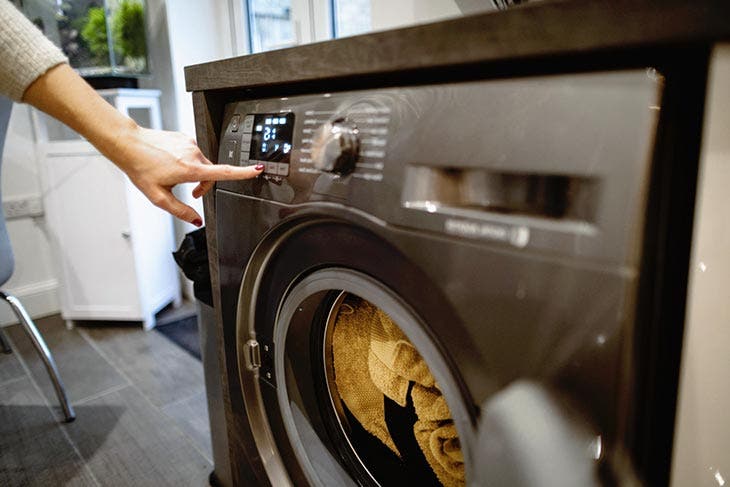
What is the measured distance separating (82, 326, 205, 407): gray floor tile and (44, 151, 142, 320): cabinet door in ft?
0.27

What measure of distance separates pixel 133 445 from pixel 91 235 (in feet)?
3.29

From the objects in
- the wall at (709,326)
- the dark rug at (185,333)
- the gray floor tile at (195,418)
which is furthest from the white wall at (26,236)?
the wall at (709,326)

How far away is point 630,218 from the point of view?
1.06ft

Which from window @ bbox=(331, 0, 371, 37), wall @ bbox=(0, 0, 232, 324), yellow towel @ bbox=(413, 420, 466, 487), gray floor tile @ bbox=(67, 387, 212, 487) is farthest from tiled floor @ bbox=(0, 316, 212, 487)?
window @ bbox=(331, 0, 371, 37)

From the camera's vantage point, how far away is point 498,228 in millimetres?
387

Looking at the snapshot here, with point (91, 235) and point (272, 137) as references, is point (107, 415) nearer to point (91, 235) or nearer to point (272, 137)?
point (91, 235)

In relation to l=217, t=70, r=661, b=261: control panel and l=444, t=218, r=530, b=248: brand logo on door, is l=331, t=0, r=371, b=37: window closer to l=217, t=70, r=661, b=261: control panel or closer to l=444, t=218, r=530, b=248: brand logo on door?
l=217, t=70, r=661, b=261: control panel

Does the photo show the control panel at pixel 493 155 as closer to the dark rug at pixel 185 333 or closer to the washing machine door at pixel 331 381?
the washing machine door at pixel 331 381

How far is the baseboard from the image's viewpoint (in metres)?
2.14

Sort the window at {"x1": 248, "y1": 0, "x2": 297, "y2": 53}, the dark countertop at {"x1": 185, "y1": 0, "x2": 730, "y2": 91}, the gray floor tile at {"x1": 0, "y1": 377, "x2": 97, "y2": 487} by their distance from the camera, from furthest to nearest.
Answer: the window at {"x1": 248, "y1": 0, "x2": 297, "y2": 53} → the gray floor tile at {"x1": 0, "y1": 377, "x2": 97, "y2": 487} → the dark countertop at {"x1": 185, "y1": 0, "x2": 730, "y2": 91}

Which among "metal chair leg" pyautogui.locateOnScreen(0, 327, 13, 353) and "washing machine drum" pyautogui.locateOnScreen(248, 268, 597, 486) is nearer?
"washing machine drum" pyautogui.locateOnScreen(248, 268, 597, 486)

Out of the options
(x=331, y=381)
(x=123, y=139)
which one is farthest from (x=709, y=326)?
(x=123, y=139)

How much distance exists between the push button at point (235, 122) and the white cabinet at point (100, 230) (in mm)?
1423

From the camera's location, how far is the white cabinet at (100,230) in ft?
6.39
